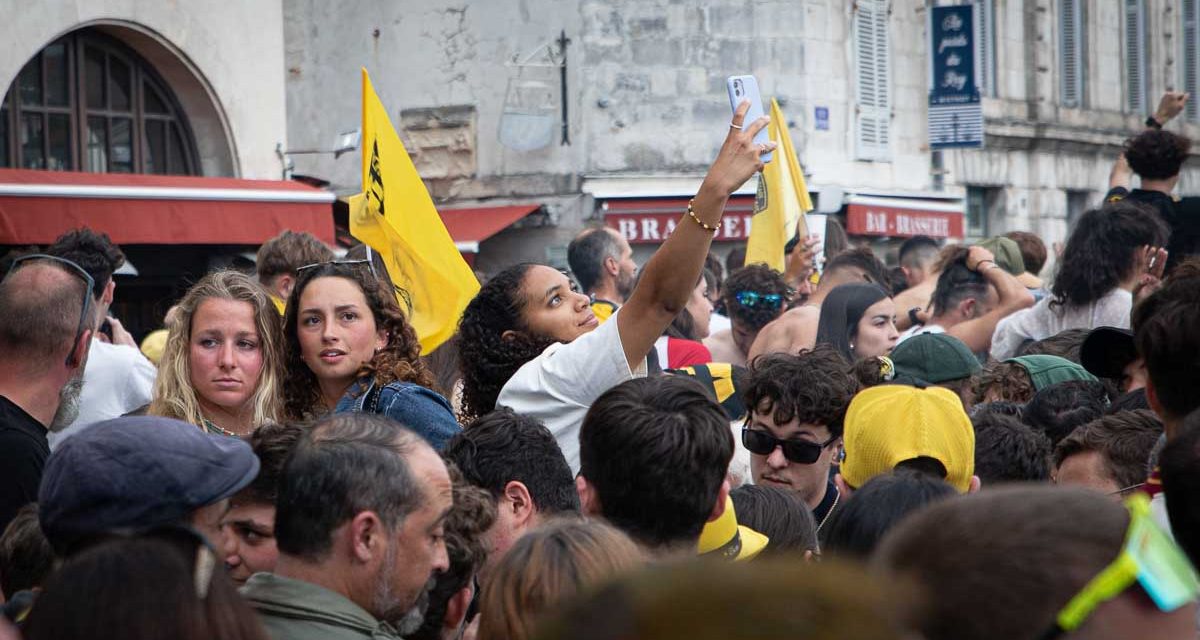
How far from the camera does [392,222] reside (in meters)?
5.77

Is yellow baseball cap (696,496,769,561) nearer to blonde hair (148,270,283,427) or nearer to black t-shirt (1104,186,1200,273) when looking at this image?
blonde hair (148,270,283,427)

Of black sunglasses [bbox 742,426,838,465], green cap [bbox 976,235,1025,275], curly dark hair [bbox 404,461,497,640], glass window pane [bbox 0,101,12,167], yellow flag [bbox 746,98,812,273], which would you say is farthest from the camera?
glass window pane [bbox 0,101,12,167]

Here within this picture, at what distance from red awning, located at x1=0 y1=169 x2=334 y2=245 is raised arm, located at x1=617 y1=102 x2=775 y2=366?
808 centimetres

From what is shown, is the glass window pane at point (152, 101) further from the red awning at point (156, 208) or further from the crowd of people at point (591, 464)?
the crowd of people at point (591, 464)

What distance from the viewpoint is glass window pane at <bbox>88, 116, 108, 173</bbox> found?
43.0ft

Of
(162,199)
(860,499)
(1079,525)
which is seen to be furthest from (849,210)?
(1079,525)

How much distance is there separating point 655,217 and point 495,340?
1291 cm

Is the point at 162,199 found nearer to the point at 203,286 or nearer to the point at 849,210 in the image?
the point at 203,286

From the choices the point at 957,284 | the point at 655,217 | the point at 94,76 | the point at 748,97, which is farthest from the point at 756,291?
the point at 655,217

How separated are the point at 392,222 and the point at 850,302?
203 cm

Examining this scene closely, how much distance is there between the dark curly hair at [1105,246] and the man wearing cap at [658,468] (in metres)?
3.46

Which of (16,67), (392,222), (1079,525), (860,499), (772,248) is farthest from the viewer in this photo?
(16,67)

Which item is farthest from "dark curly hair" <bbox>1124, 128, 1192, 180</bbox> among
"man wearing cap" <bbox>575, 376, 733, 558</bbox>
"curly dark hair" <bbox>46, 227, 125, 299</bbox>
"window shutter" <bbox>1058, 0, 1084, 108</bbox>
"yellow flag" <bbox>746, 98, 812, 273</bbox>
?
"window shutter" <bbox>1058, 0, 1084, 108</bbox>

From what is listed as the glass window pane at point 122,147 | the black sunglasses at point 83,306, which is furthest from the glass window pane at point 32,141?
the black sunglasses at point 83,306
